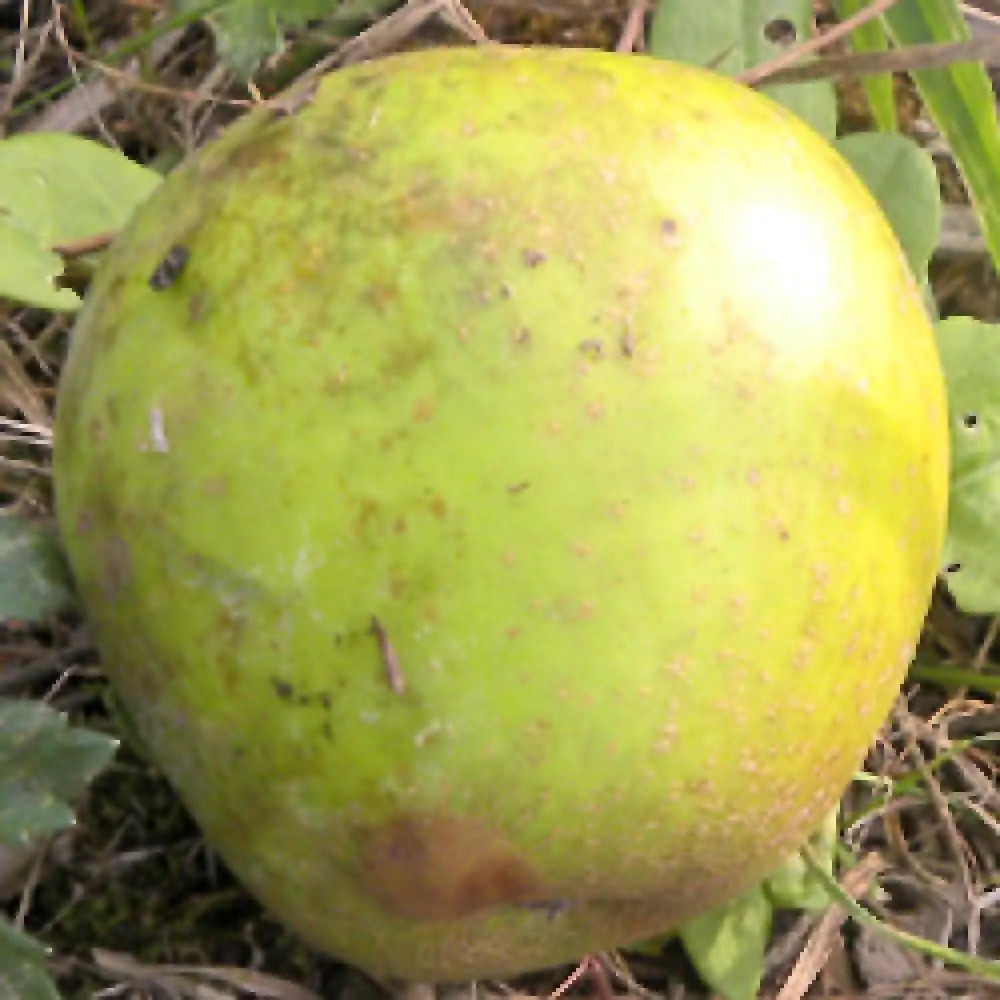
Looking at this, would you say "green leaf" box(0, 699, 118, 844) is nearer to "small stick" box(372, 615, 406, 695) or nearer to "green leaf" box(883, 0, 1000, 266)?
"small stick" box(372, 615, 406, 695)

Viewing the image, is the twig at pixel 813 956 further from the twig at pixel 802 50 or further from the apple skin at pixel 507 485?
the twig at pixel 802 50

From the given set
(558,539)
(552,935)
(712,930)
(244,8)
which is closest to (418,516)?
(558,539)

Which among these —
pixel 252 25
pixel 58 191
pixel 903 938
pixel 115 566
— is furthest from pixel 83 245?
pixel 903 938

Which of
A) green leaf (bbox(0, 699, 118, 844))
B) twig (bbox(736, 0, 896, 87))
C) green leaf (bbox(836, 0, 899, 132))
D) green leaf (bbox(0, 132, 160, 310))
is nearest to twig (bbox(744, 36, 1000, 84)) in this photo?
twig (bbox(736, 0, 896, 87))

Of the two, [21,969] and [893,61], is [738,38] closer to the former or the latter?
[893,61]

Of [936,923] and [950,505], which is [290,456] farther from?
[936,923]
